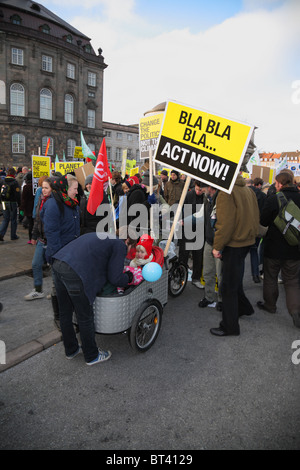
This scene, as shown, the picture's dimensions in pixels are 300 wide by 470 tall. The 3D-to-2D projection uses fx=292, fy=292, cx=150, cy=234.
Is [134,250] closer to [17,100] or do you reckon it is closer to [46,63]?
[17,100]

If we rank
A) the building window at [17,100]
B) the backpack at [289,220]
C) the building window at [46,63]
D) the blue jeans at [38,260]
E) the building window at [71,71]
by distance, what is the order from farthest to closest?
the building window at [71,71], the building window at [46,63], the building window at [17,100], the blue jeans at [38,260], the backpack at [289,220]

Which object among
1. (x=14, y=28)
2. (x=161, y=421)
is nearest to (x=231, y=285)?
(x=161, y=421)

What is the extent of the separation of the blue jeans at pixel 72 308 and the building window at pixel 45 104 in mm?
37937

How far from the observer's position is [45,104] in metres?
35.8

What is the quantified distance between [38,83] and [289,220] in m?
38.4

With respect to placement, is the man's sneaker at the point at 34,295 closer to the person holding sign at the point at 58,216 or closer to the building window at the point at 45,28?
the person holding sign at the point at 58,216

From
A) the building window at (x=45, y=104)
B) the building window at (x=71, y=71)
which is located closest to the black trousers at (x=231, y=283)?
the building window at (x=45, y=104)

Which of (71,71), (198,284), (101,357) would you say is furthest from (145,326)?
(71,71)

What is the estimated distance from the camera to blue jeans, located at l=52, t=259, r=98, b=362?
273 cm

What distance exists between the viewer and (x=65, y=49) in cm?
3609

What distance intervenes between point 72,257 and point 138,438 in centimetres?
157

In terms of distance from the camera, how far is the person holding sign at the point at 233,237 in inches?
142

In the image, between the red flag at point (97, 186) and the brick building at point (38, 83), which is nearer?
the red flag at point (97, 186)

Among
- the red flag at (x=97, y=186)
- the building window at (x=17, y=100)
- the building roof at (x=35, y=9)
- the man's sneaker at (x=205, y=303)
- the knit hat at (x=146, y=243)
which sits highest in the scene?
the building roof at (x=35, y=9)
